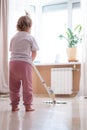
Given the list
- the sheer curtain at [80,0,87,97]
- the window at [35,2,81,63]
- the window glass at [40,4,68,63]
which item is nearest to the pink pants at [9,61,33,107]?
the sheer curtain at [80,0,87,97]

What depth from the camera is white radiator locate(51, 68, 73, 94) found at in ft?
15.9

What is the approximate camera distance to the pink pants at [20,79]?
253 cm

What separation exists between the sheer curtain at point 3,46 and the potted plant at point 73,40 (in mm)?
1169

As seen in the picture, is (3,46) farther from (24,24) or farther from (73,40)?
(24,24)

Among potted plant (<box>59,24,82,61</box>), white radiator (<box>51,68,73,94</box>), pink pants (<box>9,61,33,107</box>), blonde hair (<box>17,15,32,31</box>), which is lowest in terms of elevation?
white radiator (<box>51,68,73,94</box>)

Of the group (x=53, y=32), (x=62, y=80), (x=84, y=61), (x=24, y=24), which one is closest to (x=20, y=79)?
(x=24, y=24)

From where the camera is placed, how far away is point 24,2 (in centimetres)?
533

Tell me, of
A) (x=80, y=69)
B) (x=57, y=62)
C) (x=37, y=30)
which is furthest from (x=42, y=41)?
(x=80, y=69)

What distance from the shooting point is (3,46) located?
5117 millimetres

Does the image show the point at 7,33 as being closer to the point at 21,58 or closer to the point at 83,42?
the point at 83,42

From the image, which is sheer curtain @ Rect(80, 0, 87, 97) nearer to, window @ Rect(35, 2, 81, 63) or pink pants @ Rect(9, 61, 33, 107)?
window @ Rect(35, 2, 81, 63)

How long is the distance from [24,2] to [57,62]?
1373mm

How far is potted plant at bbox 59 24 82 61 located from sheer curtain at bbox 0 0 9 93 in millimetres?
1169

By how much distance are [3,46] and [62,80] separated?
129cm
